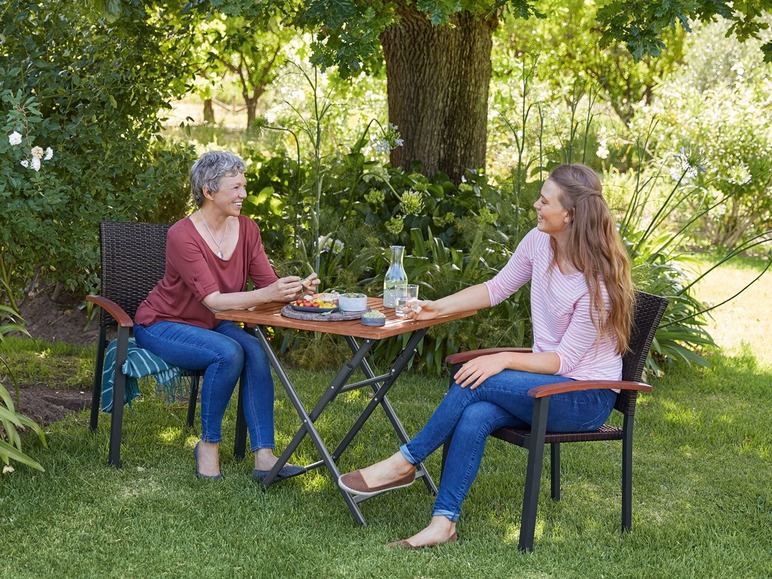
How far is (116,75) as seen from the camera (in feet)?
18.2

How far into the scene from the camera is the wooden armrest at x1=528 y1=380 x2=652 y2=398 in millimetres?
3197

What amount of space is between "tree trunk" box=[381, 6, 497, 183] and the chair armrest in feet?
10.5

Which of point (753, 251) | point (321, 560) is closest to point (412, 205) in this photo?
point (321, 560)

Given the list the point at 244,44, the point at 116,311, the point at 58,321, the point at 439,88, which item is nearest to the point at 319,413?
the point at 116,311

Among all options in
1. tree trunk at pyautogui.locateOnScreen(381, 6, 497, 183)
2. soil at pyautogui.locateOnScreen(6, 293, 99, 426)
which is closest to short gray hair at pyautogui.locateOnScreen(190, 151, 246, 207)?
soil at pyautogui.locateOnScreen(6, 293, 99, 426)

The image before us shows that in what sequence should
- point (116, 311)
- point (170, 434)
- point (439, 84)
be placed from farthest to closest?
point (439, 84) < point (170, 434) < point (116, 311)

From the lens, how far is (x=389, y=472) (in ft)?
11.6

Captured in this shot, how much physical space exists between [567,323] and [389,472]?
0.83 meters

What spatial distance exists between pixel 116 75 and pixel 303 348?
6.32 feet

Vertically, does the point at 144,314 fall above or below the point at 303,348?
above

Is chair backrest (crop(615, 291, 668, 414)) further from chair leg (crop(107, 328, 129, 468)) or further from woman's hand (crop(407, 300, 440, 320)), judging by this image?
chair leg (crop(107, 328, 129, 468))

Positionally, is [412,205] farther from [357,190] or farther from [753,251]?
[753,251]

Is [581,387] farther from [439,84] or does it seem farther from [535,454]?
[439,84]

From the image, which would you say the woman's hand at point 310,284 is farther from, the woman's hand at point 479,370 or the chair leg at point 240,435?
the woman's hand at point 479,370
